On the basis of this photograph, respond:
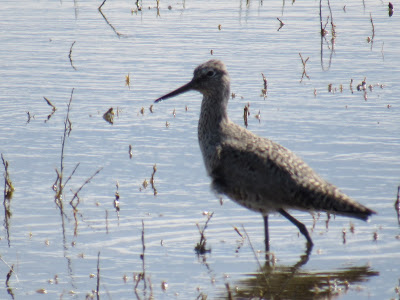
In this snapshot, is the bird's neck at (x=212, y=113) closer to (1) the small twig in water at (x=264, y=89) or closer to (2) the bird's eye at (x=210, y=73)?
(2) the bird's eye at (x=210, y=73)

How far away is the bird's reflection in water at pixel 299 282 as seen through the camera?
6340mm

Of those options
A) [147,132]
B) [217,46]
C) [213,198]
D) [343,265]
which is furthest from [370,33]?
[343,265]

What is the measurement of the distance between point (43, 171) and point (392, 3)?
384 inches

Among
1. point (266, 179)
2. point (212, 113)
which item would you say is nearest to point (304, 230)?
point (266, 179)

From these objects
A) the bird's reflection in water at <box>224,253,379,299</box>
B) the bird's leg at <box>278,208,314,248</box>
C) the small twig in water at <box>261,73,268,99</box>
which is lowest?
the bird's reflection in water at <box>224,253,379,299</box>

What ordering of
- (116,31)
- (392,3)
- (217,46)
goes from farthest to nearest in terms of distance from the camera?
1. (392,3)
2. (116,31)
3. (217,46)

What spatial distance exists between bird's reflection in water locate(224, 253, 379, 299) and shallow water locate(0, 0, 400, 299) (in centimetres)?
2

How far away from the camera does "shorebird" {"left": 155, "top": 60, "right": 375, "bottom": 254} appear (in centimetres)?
695

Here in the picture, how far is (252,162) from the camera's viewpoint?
A: 7.18 meters

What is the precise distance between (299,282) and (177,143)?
332 cm

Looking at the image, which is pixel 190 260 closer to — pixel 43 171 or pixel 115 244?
pixel 115 244

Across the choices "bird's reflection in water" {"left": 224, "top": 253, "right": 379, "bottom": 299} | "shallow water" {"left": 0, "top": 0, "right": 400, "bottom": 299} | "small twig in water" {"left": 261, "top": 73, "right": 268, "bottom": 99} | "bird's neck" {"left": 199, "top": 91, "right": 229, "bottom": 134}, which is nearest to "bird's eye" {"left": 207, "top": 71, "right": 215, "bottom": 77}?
"bird's neck" {"left": 199, "top": 91, "right": 229, "bottom": 134}

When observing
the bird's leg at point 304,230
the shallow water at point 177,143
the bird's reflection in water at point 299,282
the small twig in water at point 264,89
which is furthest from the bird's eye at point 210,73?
the small twig in water at point 264,89

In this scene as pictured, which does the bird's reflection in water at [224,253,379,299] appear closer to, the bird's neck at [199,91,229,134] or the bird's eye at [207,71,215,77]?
the bird's neck at [199,91,229,134]
